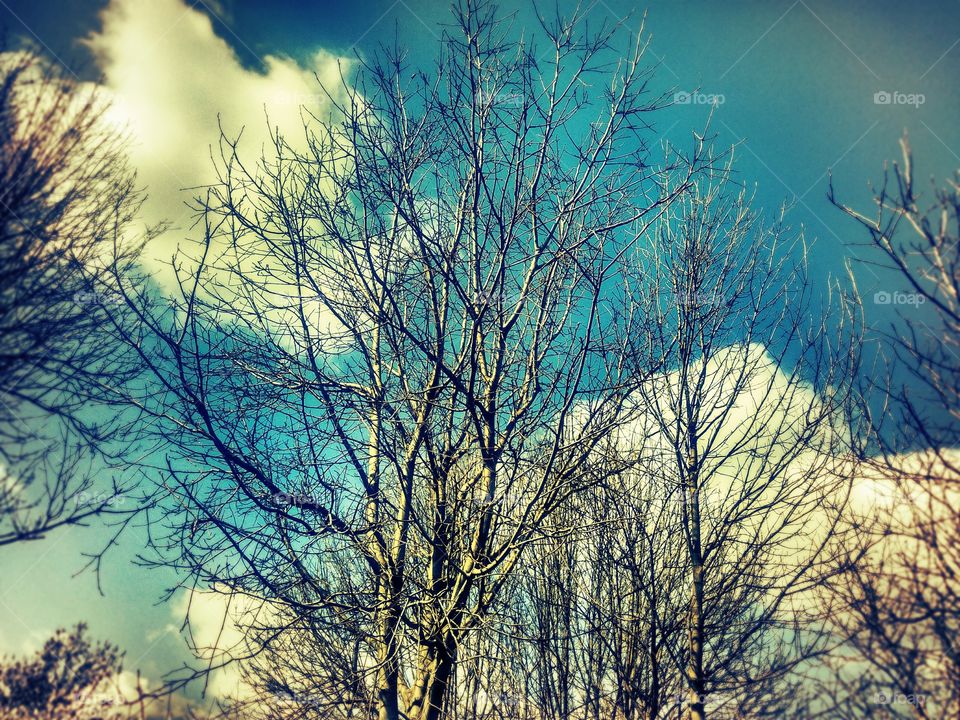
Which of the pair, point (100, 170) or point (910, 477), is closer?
point (910, 477)

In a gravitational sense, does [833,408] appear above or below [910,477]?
above

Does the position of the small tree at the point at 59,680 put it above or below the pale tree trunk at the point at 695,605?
below

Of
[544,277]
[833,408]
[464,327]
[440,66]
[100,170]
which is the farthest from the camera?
[833,408]

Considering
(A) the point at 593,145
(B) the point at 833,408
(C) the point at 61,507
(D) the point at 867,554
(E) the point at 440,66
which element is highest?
(E) the point at 440,66

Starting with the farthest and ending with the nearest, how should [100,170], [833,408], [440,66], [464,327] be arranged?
[833,408], [100,170], [464,327], [440,66]

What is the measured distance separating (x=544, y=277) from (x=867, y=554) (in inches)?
158

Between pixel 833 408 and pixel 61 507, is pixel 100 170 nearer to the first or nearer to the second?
pixel 61 507

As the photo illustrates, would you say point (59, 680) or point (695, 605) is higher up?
point (695, 605)

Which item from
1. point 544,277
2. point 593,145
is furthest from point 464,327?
point 593,145

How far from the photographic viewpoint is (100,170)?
6363 millimetres

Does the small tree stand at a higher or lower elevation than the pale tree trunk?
lower

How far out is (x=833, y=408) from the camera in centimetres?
680

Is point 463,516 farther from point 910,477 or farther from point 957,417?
point 957,417

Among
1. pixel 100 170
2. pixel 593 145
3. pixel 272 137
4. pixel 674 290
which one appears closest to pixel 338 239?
pixel 272 137
